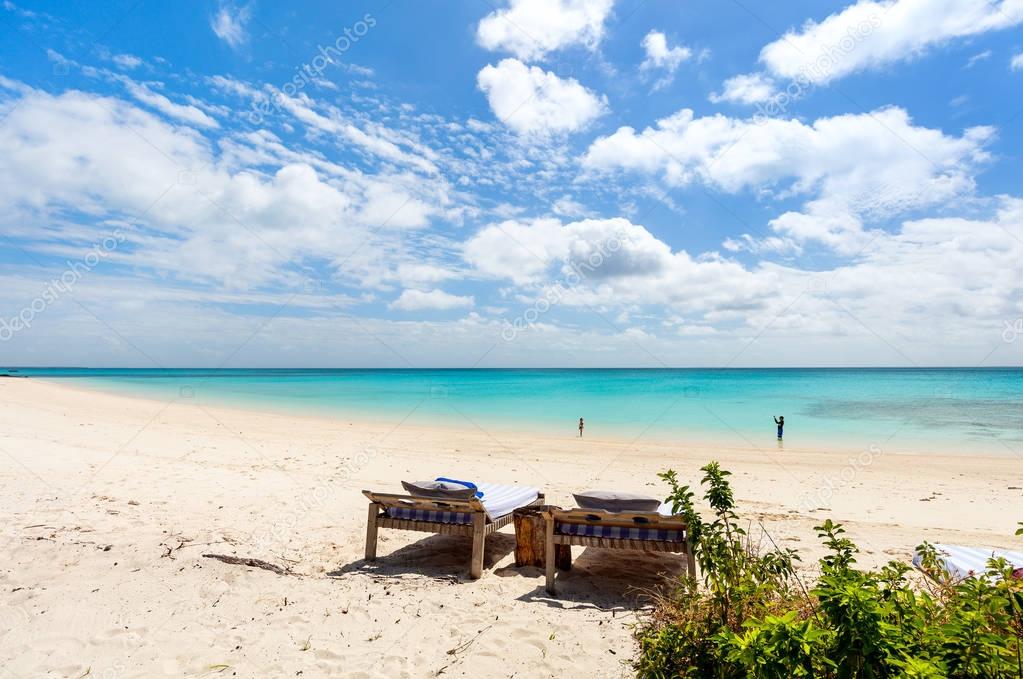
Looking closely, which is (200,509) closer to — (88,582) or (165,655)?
(88,582)

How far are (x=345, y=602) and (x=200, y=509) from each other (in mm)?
4187

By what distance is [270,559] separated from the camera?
6230mm

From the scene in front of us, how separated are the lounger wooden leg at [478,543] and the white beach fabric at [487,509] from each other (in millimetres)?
118

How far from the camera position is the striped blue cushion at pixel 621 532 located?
A: 18.3 ft

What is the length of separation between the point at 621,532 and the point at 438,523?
2.03 m

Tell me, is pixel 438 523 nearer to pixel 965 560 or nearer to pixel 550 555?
pixel 550 555

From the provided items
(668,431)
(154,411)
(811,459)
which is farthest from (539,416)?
(154,411)

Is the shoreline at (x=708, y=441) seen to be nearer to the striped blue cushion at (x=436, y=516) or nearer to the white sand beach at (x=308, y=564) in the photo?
the white sand beach at (x=308, y=564)

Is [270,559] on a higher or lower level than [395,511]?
lower

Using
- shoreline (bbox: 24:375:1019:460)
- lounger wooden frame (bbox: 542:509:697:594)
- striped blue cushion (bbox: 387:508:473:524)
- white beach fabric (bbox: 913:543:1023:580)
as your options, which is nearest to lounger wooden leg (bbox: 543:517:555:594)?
lounger wooden frame (bbox: 542:509:697:594)

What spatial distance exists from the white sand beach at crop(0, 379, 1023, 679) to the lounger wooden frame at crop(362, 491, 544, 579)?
10.6 inches

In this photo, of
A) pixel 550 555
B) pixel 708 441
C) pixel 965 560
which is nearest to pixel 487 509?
pixel 550 555

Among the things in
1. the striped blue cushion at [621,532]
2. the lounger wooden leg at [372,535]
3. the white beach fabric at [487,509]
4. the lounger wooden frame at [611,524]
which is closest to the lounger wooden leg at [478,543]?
the white beach fabric at [487,509]

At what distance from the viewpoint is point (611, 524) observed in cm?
571
